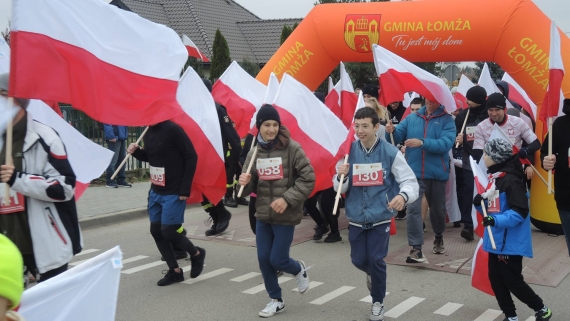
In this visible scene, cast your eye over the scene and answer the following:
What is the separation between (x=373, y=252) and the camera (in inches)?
219

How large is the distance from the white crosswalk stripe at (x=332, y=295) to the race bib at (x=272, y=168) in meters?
1.26

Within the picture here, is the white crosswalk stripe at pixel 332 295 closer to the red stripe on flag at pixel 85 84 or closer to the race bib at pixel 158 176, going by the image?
the race bib at pixel 158 176

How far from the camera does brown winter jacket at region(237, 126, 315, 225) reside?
232 inches

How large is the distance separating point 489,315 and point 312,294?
1.66 meters

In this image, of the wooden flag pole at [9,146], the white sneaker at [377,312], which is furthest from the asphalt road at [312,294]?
the wooden flag pole at [9,146]

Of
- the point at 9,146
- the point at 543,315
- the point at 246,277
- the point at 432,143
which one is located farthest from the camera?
the point at 432,143

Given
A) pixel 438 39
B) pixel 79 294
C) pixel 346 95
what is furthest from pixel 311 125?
pixel 79 294

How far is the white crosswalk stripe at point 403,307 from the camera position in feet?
19.4

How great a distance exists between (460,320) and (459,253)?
2619 millimetres

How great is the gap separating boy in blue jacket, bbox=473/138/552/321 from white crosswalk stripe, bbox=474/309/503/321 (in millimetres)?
337

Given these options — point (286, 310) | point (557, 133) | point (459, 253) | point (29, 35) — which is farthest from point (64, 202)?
point (459, 253)

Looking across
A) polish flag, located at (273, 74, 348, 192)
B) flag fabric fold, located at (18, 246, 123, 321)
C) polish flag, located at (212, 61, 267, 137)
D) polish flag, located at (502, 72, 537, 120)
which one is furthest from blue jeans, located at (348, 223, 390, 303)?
polish flag, located at (502, 72, 537, 120)

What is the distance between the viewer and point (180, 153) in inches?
268

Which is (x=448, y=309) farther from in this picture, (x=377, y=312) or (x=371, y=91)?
(x=371, y=91)
